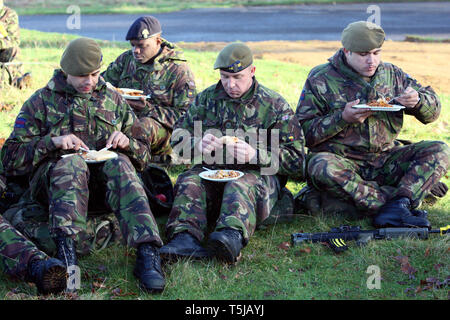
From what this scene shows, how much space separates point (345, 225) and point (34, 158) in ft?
8.30

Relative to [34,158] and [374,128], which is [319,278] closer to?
[374,128]

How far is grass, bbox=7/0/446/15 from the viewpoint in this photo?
26.2 meters

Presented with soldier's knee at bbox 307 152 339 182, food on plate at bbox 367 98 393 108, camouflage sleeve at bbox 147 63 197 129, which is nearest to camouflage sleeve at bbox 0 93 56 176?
camouflage sleeve at bbox 147 63 197 129

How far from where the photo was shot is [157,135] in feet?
23.3

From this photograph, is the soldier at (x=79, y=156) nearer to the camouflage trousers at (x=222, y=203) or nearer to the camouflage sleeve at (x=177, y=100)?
the camouflage trousers at (x=222, y=203)

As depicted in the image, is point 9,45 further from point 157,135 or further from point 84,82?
point 84,82

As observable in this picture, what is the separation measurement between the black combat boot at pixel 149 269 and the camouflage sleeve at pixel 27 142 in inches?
43.3

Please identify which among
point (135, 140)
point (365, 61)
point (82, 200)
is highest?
point (365, 61)

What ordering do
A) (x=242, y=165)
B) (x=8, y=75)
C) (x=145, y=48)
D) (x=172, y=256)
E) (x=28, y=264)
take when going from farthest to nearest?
1. (x=8, y=75)
2. (x=145, y=48)
3. (x=242, y=165)
4. (x=172, y=256)
5. (x=28, y=264)

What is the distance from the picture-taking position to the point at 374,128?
6.04 m

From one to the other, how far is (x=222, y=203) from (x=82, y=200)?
1042 mm

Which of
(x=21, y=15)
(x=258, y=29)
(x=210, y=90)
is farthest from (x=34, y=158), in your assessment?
(x=21, y=15)

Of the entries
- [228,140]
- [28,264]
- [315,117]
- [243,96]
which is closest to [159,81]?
[243,96]

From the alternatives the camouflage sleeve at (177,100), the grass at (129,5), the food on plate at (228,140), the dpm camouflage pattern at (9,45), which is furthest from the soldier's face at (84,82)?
the grass at (129,5)
